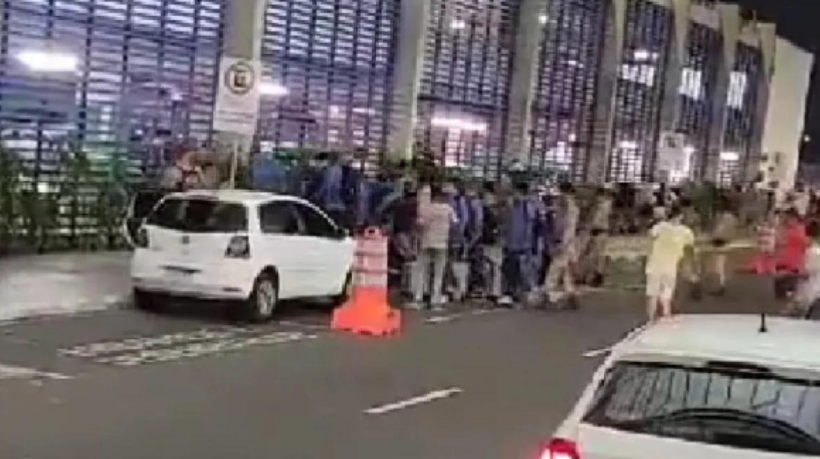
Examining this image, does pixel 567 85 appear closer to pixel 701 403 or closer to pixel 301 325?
pixel 301 325

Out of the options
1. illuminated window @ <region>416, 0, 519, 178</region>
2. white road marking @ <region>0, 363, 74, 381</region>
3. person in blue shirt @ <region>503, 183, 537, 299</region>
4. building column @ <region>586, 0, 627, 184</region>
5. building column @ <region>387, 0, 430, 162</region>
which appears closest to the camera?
white road marking @ <region>0, 363, 74, 381</region>

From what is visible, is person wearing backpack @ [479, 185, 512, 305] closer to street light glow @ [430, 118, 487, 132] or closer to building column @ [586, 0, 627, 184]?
street light glow @ [430, 118, 487, 132]

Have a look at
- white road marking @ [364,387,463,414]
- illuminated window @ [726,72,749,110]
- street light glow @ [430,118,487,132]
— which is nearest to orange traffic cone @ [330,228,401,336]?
white road marking @ [364,387,463,414]

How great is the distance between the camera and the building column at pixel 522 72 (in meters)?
40.7

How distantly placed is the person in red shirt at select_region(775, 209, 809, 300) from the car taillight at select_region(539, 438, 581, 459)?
16321mm

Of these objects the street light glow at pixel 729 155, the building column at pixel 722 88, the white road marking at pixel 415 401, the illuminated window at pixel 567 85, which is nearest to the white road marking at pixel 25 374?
the white road marking at pixel 415 401

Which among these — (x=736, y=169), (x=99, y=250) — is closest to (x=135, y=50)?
(x=99, y=250)

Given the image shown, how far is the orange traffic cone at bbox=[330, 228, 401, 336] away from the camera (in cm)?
1827

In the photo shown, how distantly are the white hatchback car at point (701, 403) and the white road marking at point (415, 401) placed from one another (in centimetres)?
626

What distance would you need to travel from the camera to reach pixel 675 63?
2041 inches

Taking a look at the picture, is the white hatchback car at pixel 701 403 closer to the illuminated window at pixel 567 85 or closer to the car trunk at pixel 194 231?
the car trunk at pixel 194 231

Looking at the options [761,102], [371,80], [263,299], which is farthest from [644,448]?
[761,102]

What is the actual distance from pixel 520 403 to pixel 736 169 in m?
49.1

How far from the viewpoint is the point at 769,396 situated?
6.34 meters
